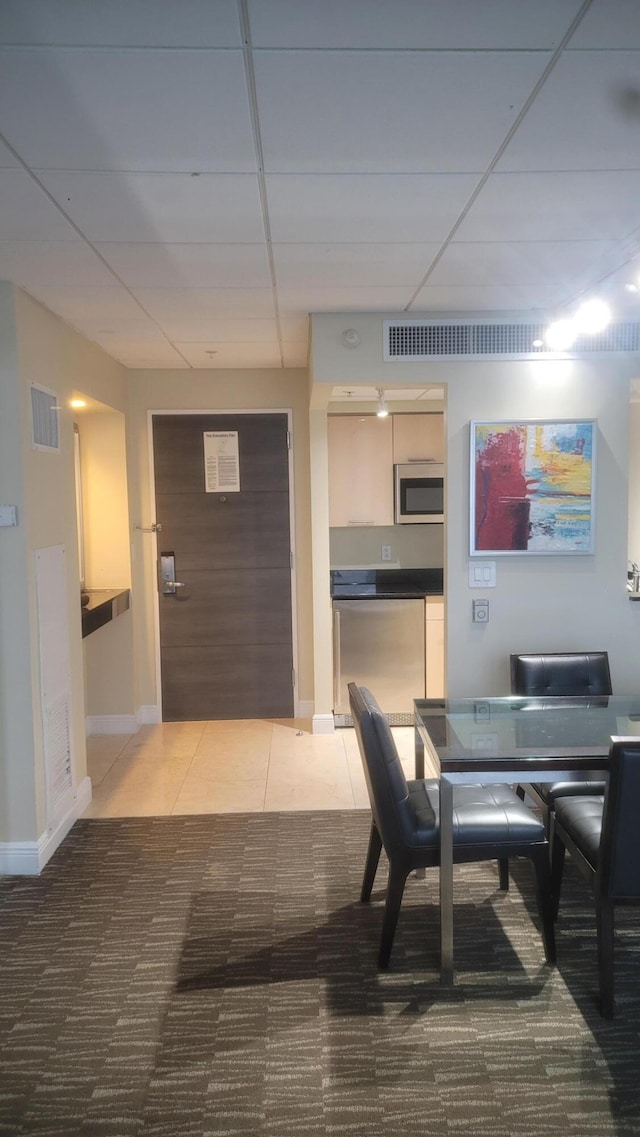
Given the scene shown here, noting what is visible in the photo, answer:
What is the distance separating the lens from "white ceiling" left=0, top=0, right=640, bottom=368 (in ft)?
5.04

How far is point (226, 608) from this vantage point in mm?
5617

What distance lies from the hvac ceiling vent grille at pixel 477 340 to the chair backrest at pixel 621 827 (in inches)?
91.5

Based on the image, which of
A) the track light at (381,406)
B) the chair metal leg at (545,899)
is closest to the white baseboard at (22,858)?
→ the chair metal leg at (545,899)

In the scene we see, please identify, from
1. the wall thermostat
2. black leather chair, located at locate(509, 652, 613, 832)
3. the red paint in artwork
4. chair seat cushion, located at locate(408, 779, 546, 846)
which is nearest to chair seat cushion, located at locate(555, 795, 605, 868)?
chair seat cushion, located at locate(408, 779, 546, 846)

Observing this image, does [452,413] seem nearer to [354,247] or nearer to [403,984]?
[354,247]

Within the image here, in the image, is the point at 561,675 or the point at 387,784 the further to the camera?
the point at 561,675

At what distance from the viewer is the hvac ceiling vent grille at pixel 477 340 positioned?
12.9 ft

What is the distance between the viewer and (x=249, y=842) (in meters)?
3.61

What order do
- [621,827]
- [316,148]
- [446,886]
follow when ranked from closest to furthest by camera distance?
[316,148] < [621,827] < [446,886]

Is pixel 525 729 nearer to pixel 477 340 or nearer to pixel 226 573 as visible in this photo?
pixel 477 340

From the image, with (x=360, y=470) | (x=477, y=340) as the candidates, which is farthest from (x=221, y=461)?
(x=477, y=340)

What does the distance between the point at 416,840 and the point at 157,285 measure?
2.39 m

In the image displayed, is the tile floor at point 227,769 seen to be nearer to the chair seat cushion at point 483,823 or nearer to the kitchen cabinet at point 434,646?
the kitchen cabinet at point 434,646

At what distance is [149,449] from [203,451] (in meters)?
0.38
